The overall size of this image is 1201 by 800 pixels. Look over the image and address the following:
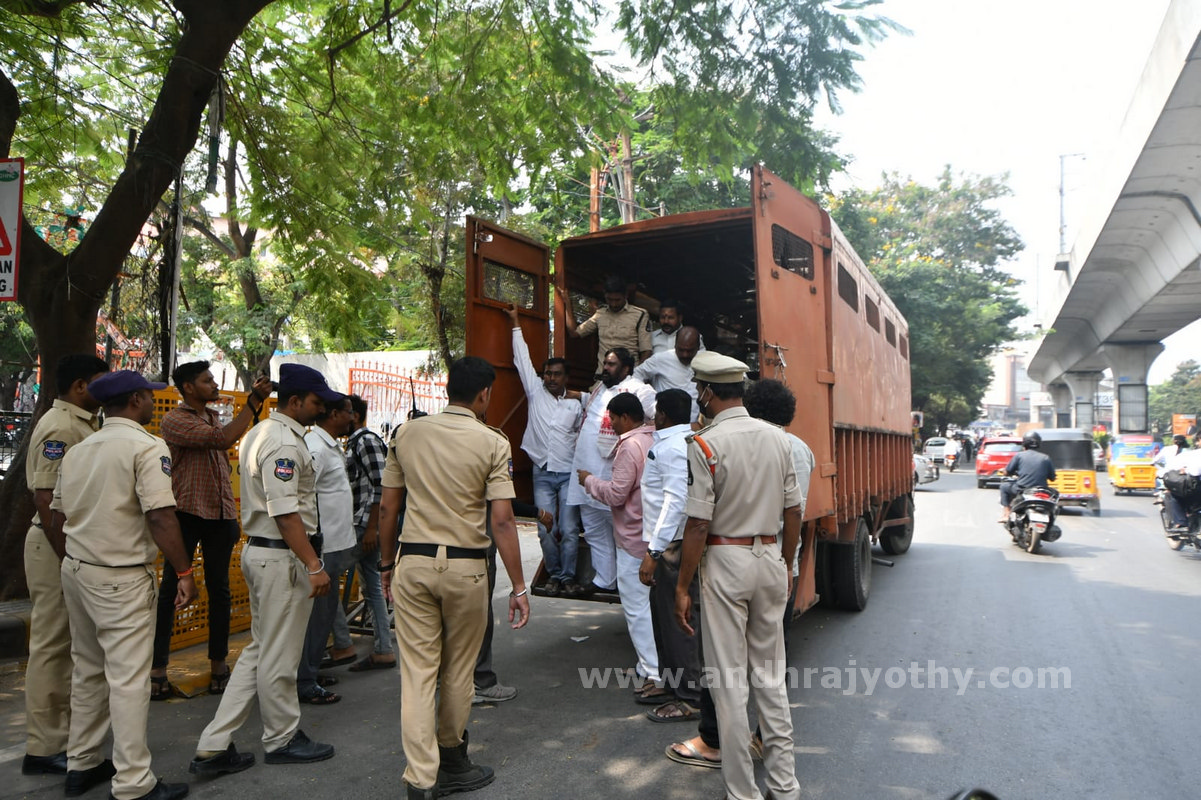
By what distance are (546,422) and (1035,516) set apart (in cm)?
822

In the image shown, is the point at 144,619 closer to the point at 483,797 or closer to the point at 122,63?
the point at 483,797

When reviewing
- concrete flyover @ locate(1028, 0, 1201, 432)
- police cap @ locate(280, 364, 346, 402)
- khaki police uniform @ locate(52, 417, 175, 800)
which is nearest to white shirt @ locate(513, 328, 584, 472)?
police cap @ locate(280, 364, 346, 402)

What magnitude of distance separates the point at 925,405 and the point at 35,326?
44.6m

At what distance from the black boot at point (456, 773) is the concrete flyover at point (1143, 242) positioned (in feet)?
38.6

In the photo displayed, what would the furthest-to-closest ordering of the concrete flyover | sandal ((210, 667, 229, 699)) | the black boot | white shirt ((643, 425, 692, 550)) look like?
the concrete flyover, sandal ((210, 667, 229, 699)), white shirt ((643, 425, 692, 550)), the black boot

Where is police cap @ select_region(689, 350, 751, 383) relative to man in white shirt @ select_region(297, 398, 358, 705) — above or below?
above

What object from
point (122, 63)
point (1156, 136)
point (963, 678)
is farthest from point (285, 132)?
point (1156, 136)

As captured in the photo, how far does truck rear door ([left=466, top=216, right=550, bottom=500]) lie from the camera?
19.5 feet

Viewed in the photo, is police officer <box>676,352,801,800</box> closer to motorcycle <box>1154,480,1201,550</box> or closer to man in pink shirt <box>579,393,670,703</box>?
man in pink shirt <box>579,393,670,703</box>

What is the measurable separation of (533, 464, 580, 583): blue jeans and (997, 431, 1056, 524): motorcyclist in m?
8.09

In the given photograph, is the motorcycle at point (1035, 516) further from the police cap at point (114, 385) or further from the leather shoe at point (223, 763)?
the police cap at point (114, 385)

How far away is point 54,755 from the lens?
3.78 m

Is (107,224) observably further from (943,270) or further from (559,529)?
(943,270)

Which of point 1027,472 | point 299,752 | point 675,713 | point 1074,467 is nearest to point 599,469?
point 675,713
